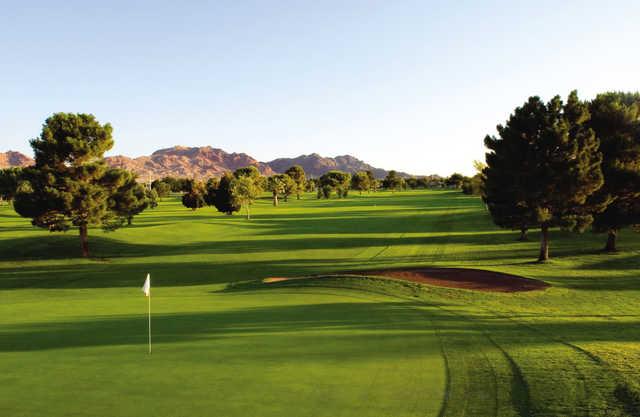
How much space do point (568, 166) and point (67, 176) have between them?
45079mm

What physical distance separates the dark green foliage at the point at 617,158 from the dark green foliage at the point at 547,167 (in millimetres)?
1798

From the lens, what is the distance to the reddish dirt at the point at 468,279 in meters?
25.3

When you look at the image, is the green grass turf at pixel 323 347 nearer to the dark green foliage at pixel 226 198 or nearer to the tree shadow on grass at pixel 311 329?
the tree shadow on grass at pixel 311 329

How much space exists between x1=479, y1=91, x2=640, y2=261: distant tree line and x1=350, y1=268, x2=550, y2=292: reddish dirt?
9399 millimetres

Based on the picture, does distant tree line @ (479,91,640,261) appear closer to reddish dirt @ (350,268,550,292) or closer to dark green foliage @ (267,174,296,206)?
reddish dirt @ (350,268,550,292)

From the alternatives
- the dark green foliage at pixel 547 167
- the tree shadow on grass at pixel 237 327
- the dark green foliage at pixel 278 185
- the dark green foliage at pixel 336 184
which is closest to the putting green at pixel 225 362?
the tree shadow on grass at pixel 237 327

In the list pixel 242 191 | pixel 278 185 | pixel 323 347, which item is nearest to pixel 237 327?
pixel 323 347

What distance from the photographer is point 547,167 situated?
3359cm

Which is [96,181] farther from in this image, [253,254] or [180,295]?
[180,295]

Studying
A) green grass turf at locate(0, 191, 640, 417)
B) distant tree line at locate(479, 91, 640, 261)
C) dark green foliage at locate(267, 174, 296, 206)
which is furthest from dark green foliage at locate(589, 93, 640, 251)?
dark green foliage at locate(267, 174, 296, 206)

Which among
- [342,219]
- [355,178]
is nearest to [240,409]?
[342,219]

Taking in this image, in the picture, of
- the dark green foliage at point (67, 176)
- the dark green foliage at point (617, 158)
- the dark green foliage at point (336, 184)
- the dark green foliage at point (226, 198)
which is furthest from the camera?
the dark green foliage at point (336, 184)

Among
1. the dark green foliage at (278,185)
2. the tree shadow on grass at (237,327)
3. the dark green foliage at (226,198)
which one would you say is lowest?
the tree shadow on grass at (237,327)

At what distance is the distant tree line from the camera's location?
109 ft
